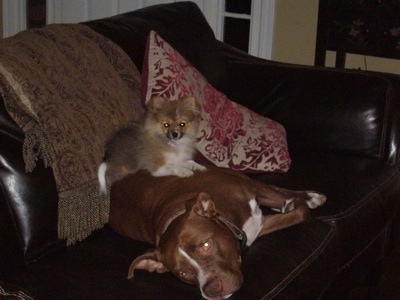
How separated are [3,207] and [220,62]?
4.90ft

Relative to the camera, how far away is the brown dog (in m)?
2.01

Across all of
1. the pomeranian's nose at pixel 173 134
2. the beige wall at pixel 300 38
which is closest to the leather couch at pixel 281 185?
the pomeranian's nose at pixel 173 134

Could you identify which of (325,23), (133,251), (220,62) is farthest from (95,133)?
(325,23)

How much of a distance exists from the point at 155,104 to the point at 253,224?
57cm

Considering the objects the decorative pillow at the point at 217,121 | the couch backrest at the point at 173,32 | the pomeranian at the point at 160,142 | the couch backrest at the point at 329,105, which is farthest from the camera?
the couch backrest at the point at 329,105

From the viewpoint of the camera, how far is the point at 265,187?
262cm

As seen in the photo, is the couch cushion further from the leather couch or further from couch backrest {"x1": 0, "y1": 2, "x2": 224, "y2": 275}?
couch backrest {"x1": 0, "y1": 2, "x2": 224, "y2": 275}

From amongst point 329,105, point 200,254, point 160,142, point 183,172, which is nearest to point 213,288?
point 200,254

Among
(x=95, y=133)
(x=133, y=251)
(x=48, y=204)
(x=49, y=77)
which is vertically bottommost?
(x=133, y=251)

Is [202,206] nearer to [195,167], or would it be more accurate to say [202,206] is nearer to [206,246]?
[206,246]

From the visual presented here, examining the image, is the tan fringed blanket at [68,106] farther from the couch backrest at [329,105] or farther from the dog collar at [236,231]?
the couch backrest at [329,105]

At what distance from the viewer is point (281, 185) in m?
2.76

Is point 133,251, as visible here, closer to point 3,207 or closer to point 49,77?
point 3,207

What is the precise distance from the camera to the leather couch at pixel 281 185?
2.05m
